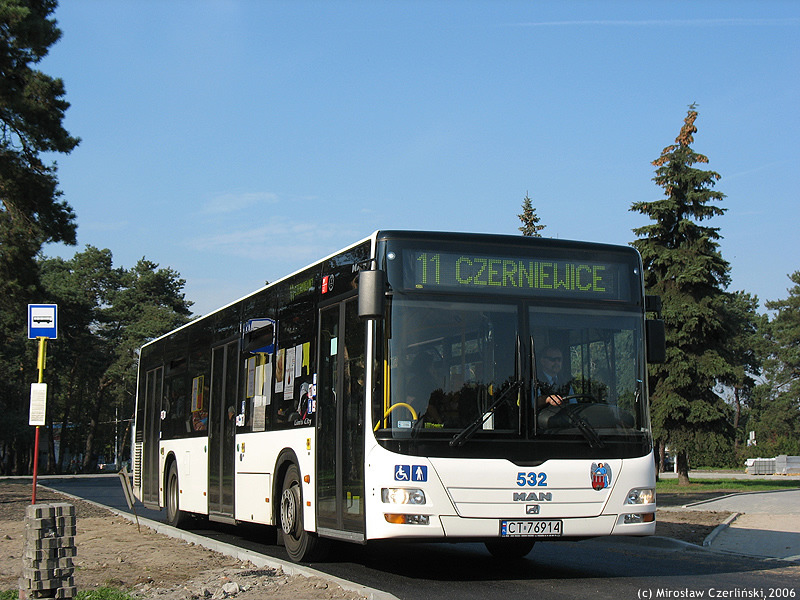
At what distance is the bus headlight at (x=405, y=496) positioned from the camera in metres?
8.94

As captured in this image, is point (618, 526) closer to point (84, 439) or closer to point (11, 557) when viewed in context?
point (11, 557)

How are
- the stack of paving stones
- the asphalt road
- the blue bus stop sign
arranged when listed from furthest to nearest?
1. the blue bus stop sign
2. the asphalt road
3. the stack of paving stones

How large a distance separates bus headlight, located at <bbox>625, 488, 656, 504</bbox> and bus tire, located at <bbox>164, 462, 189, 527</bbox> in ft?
30.8

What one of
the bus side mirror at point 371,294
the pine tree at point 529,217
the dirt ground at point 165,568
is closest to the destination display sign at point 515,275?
the bus side mirror at point 371,294

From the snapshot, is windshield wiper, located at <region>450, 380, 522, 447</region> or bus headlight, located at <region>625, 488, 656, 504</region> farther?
bus headlight, located at <region>625, 488, 656, 504</region>

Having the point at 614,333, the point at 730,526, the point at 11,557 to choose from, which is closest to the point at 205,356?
the point at 11,557

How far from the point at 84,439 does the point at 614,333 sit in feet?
354

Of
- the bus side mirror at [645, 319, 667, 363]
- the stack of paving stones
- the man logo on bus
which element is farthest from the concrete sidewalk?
the stack of paving stones

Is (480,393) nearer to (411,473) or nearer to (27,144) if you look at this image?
(411,473)

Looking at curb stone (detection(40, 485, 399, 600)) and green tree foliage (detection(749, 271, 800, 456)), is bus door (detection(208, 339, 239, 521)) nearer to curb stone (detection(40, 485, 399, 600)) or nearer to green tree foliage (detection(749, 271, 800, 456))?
curb stone (detection(40, 485, 399, 600))

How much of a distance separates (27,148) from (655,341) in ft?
70.3

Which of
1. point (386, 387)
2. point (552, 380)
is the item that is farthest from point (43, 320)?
point (552, 380)

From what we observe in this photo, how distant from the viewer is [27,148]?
26750 mm

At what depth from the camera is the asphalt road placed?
8.89 metres
